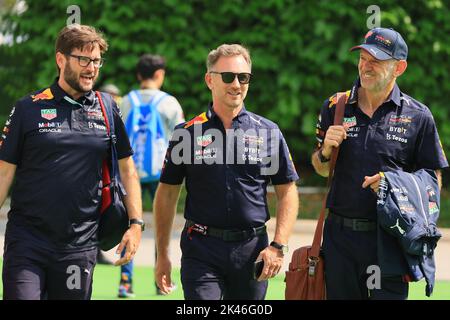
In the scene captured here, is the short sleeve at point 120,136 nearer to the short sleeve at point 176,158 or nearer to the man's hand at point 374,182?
the short sleeve at point 176,158

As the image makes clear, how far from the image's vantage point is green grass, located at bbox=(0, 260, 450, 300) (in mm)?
9867

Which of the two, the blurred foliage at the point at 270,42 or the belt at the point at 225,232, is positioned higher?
the blurred foliage at the point at 270,42

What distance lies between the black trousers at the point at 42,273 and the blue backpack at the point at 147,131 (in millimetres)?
3789

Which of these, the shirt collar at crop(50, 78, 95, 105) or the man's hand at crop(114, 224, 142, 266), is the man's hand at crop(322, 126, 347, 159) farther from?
the shirt collar at crop(50, 78, 95, 105)

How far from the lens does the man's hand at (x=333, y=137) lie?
6.13 metres

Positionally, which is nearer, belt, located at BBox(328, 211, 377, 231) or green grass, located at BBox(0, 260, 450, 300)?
belt, located at BBox(328, 211, 377, 231)

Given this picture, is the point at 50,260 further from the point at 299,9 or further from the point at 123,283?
the point at 299,9

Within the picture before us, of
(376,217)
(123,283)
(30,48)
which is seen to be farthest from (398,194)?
(30,48)

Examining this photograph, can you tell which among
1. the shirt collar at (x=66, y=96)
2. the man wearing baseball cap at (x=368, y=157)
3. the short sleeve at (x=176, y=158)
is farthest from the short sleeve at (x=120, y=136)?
the man wearing baseball cap at (x=368, y=157)

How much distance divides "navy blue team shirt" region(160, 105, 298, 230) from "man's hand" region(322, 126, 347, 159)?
10.5 inches

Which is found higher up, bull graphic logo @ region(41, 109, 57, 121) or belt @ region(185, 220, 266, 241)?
bull graphic logo @ region(41, 109, 57, 121)

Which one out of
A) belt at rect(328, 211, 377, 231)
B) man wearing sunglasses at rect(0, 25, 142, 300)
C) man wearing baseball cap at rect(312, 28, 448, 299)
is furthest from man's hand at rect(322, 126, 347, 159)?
man wearing sunglasses at rect(0, 25, 142, 300)

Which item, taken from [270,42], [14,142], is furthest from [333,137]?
[270,42]
